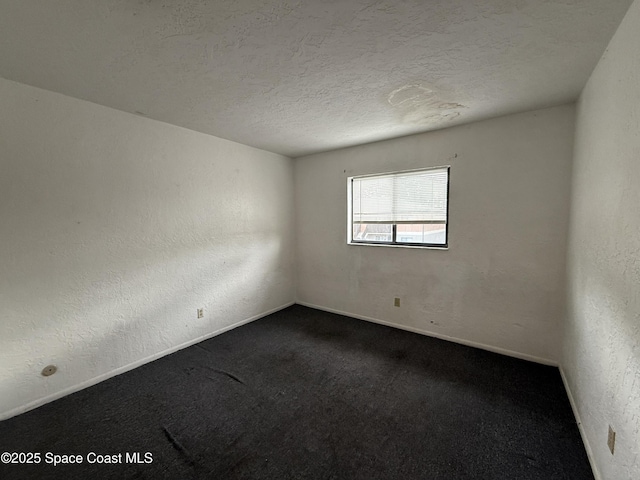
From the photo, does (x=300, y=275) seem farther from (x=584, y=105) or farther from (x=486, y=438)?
(x=584, y=105)

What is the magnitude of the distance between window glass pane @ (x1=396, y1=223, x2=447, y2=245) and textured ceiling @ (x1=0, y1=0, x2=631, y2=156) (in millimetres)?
1233

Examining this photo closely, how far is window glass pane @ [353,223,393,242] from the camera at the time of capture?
347 centimetres

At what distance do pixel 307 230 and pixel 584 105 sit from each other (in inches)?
127

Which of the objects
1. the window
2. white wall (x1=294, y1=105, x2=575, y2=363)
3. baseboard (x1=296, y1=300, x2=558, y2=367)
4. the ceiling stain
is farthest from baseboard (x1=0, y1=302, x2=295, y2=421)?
the ceiling stain

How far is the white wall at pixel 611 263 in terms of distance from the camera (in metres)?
Result: 1.12

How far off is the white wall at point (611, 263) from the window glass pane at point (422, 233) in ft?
3.92

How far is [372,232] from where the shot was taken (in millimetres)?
3611

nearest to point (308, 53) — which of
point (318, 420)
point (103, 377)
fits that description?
point (318, 420)

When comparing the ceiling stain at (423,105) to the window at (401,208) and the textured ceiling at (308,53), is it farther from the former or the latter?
the window at (401,208)

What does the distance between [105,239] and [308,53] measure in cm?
231

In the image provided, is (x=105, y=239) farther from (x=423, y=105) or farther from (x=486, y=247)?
(x=486, y=247)

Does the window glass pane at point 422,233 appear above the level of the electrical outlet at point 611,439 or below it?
above

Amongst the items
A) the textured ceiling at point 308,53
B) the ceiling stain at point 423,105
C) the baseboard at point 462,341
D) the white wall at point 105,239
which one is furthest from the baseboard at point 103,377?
the ceiling stain at point 423,105

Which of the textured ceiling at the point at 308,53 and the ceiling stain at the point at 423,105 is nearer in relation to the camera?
the textured ceiling at the point at 308,53
